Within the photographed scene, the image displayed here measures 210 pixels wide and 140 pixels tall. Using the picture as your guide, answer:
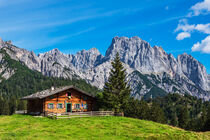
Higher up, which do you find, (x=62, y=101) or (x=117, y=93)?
(x=117, y=93)

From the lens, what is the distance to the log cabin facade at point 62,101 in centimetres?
4340

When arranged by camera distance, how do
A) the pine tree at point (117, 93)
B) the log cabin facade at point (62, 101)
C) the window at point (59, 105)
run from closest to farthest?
1. the log cabin facade at point (62, 101)
2. the window at point (59, 105)
3. the pine tree at point (117, 93)

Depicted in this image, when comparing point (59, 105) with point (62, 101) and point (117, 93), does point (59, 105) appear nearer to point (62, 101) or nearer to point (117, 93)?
point (62, 101)

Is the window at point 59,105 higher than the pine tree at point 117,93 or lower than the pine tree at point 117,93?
lower

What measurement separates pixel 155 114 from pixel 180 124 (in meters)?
16.0

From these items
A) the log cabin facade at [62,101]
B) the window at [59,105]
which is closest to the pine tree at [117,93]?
the log cabin facade at [62,101]

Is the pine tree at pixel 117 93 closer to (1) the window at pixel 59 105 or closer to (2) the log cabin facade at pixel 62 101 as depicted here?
(2) the log cabin facade at pixel 62 101

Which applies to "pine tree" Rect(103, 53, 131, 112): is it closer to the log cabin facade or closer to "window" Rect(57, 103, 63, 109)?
the log cabin facade

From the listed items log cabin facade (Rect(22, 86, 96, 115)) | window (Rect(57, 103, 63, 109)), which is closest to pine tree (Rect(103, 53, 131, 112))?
log cabin facade (Rect(22, 86, 96, 115))

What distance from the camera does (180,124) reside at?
107 metres

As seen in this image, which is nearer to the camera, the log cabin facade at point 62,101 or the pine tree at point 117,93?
the log cabin facade at point 62,101

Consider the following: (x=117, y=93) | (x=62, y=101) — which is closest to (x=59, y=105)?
(x=62, y=101)

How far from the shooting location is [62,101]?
4550cm

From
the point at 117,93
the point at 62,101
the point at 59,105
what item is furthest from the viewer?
the point at 117,93
